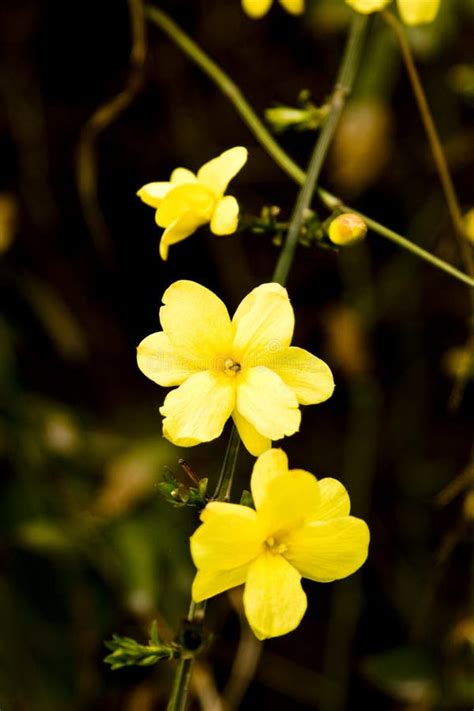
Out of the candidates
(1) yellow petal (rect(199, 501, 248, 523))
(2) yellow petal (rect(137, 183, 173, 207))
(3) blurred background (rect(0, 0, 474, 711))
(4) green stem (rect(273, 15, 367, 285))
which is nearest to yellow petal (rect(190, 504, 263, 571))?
(1) yellow petal (rect(199, 501, 248, 523))

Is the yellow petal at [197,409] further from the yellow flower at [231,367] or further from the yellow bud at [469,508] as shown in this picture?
the yellow bud at [469,508]

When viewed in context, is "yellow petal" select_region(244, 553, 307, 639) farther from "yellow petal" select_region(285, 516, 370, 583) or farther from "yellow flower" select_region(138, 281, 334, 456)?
"yellow flower" select_region(138, 281, 334, 456)

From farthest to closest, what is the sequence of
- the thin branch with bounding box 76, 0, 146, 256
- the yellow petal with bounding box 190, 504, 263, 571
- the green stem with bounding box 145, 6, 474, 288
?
the thin branch with bounding box 76, 0, 146, 256 → the green stem with bounding box 145, 6, 474, 288 → the yellow petal with bounding box 190, 504, 263, 571

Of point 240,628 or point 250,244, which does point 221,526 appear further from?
point 250,244

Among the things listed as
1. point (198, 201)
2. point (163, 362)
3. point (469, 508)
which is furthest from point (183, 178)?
point (469, 508)

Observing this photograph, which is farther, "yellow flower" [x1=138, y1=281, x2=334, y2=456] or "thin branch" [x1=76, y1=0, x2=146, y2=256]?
"thin branch" [x1=76, y1=0, x2=146, y2=256]

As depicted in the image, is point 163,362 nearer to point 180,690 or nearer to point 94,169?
point 180,690
